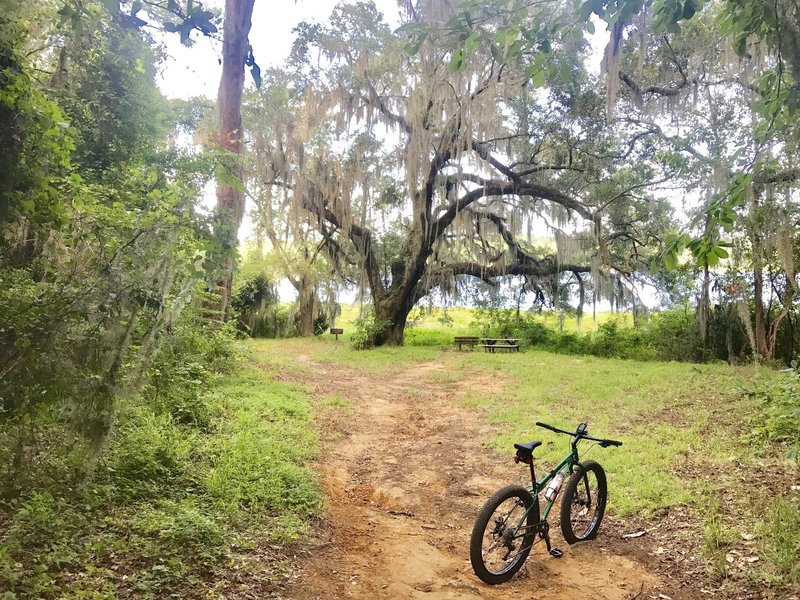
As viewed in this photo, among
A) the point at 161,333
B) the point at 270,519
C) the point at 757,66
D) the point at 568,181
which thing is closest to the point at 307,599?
the point at 270,519

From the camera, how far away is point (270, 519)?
3992mm

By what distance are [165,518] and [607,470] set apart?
13.0 ft

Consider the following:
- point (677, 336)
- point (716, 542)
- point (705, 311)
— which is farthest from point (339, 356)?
point (716, 542)

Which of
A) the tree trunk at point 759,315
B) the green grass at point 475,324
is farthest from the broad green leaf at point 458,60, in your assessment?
the green grass at point 475,324

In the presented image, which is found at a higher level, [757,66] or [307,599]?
[757,66]

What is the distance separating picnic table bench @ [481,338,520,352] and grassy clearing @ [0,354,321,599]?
11.8 meters

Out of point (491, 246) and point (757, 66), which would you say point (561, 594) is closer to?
point (757, 66)

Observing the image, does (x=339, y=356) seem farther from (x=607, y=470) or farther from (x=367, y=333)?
(x=607, y=470)

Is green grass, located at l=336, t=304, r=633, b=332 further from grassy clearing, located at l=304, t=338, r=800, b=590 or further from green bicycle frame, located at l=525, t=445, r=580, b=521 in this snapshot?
green bicycle frame, located at l=525, t=445, r=580, b=521

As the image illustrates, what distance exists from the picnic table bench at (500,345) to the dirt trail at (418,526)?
8.92 meters

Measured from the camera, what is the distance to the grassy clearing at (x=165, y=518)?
2.84 m

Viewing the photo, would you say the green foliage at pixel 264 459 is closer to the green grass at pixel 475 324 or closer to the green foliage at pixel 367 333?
the green foliage at pixel 367 333

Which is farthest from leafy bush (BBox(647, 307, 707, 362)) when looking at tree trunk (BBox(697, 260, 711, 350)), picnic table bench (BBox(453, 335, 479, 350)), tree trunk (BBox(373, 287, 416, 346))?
tree trunk (BBox(373, 287, 416, 346))

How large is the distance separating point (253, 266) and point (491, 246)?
9.44 m
